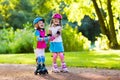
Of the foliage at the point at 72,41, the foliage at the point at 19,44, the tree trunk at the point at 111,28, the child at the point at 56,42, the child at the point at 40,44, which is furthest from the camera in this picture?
the tree trunk at the point at 111,28

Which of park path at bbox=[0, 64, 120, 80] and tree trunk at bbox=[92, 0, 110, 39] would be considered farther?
tree trunk at bbox=[92, 0, 110, 39]

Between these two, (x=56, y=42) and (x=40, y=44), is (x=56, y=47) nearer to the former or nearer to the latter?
(x=56, y=42)

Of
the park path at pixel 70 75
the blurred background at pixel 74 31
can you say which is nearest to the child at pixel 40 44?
the park path at pixel 70 75

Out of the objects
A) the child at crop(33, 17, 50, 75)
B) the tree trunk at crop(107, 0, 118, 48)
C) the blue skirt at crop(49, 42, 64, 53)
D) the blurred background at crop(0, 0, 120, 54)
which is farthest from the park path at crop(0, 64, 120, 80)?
the tree trunk at crop(107, 0, 118, 48)

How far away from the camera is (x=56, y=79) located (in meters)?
9.44

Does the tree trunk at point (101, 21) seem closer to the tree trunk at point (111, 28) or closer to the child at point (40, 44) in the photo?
the tree trunk at point (111, 28)

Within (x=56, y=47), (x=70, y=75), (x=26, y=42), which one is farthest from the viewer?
(x=26, y=42)

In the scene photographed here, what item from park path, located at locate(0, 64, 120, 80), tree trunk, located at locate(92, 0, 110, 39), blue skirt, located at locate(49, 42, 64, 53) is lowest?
park path, located at locate(0, 64, 120, 80)

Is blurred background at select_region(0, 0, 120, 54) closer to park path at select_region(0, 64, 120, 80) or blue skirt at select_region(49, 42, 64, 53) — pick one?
park path at select_region(0, 64, 120, 80)

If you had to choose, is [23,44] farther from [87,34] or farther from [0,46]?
[87,34]

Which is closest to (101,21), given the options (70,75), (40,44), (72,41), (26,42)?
(72,41)

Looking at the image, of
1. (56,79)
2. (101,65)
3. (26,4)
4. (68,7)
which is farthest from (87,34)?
(56,79)

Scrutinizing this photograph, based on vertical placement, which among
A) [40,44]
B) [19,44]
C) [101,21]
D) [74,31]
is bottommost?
[40,44]

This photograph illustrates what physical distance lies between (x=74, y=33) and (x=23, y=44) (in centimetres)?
393
